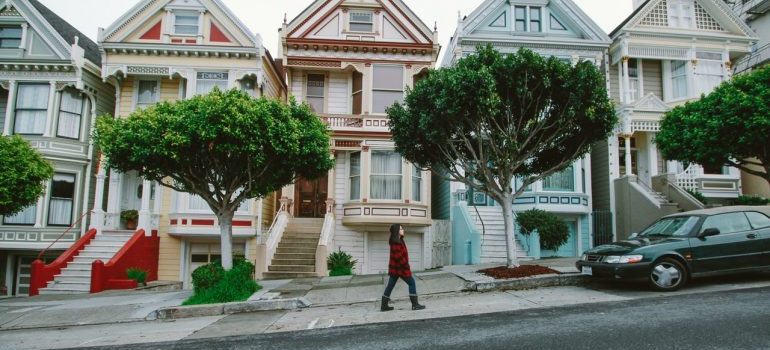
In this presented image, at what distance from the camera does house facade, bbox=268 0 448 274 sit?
1923cm

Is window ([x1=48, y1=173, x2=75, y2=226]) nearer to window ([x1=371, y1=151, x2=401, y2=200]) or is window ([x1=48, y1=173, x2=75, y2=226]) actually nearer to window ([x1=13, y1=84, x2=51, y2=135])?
window ([x1=13, y1=84, x2=51, y2=135])

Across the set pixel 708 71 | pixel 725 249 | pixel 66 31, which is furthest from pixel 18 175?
pixel 708 71

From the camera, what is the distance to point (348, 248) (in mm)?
19328

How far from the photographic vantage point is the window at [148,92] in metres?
19.7

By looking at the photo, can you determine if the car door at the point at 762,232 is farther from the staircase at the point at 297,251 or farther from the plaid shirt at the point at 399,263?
the staircase at the point at 297,251

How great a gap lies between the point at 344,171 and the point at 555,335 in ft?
46.7

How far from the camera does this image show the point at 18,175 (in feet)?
47.4

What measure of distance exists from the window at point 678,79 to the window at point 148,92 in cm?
2205

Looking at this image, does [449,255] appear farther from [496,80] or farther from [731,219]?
[731,219]

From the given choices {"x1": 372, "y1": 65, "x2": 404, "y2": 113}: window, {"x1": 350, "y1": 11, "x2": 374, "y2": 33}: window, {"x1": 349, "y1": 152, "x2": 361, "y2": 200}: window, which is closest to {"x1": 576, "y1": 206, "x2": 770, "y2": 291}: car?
{"x1": 349, "y1": 152, "x2": 361, "y2": 200}: window

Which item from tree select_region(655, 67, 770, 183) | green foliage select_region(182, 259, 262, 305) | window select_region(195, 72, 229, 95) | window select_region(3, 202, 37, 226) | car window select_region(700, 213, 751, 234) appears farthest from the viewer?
window select_region(195, 72, 229, 95)

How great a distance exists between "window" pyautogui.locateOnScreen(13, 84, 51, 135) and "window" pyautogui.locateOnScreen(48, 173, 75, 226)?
1909mm

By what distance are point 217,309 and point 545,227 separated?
37.7 feet

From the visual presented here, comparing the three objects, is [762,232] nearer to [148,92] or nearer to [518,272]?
[518,272]
